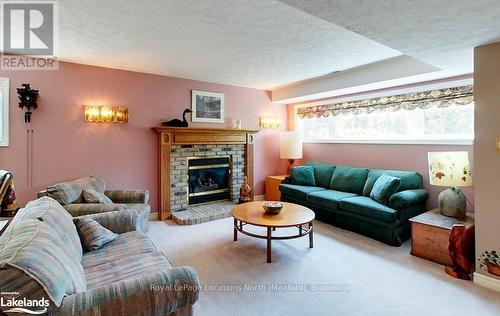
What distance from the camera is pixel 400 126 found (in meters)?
3.99

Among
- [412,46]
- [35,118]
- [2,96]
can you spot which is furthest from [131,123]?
[412,46]

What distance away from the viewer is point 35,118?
331cm

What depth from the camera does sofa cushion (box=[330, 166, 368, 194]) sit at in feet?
13.3

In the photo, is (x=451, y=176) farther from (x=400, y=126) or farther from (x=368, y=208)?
(x=400, y=126)

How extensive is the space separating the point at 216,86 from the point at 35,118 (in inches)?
110

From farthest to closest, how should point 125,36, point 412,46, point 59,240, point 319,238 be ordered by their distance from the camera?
point 319,238
point 125,36
point 412,46
point 59,240

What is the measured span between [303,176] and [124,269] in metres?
3.57

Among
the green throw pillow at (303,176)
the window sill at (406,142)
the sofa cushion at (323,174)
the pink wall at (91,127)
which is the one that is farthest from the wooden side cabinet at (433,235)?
the pink wall at (91,127)

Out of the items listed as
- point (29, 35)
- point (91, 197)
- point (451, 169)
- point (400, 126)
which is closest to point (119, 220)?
point (91, 197)

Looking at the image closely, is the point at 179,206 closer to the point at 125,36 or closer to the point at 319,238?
the point at 319,238

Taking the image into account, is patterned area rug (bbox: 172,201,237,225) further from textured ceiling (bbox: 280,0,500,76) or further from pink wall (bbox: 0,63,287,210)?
textured ceiling (bbox: 280,0,500,76)

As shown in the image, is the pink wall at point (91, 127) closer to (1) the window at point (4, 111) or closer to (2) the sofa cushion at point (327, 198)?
(1) the window at point (4, 111)

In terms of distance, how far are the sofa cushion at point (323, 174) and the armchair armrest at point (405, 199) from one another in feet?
4.59

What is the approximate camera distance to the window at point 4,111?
315cm
